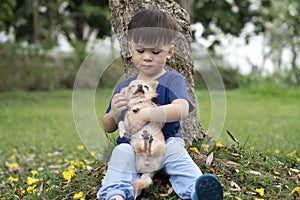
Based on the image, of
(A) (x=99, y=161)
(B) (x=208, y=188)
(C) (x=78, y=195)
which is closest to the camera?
(B) (x=208, y=188)

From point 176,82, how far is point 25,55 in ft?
44.5

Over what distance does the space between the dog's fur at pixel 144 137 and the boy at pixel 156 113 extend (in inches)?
1.4

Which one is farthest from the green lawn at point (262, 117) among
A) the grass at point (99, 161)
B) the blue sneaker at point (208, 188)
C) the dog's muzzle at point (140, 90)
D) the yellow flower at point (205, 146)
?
the blue sneaker at point (208, 188)

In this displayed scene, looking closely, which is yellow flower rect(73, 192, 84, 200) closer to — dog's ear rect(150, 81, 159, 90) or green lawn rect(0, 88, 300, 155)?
green lawn rect(0, 88, 300, 155)

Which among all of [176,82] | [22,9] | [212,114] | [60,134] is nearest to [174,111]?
[176,82]

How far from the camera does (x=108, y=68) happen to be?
3096 millimetres

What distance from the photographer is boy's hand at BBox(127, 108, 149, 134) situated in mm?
2799

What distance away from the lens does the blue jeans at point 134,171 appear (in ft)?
9.36

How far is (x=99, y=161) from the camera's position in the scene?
378cm

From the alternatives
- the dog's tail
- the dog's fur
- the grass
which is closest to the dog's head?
the dog's fur

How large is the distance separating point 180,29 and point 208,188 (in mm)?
1368

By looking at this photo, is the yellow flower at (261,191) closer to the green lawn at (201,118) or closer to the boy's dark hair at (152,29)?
the green lawn at (201,118)

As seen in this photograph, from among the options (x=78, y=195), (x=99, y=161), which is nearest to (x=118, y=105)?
(x=78, y=195)

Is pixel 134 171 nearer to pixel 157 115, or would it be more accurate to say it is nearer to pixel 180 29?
pixel 157 115
